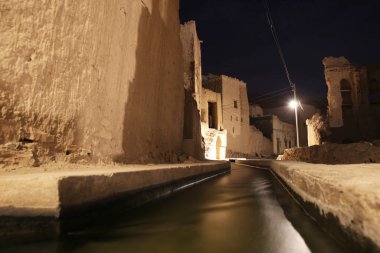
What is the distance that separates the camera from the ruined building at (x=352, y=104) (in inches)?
795

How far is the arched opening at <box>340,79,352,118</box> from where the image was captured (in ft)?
68.1

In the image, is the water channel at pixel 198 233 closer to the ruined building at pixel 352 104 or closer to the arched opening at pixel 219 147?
the ruined building at pixel 352 104

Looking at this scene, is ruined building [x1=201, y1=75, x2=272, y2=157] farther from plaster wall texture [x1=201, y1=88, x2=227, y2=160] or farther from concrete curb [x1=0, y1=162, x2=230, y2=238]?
concrete curb [x1=0, y1=162, x2=230, y2=238]

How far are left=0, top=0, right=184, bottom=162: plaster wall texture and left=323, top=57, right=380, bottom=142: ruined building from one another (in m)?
18.7

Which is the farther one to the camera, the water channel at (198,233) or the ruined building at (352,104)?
the ruined building at (352,104)

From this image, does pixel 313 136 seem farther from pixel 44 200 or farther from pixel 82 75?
pixel 44 200

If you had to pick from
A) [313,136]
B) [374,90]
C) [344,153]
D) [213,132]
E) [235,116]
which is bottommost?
[344,153]

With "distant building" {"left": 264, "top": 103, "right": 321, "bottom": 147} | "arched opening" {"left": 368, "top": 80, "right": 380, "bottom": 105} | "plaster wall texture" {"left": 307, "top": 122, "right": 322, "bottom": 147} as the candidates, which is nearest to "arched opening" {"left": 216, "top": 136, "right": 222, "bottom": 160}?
"plaster wall texture" {"left": 307, "top": 122, "right": 322, "bottom": 147}

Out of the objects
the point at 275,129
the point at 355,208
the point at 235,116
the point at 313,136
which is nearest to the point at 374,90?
the point at 313,136

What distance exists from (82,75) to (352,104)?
72.4ft

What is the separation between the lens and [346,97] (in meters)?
21.3

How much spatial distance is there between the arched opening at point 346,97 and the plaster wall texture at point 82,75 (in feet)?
64.2

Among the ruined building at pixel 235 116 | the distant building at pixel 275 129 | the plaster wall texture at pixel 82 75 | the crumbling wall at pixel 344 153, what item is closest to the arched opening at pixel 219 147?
the ruined building at pixel 235 116

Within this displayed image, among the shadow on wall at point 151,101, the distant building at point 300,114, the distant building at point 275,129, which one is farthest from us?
the distant building at point 300,114
